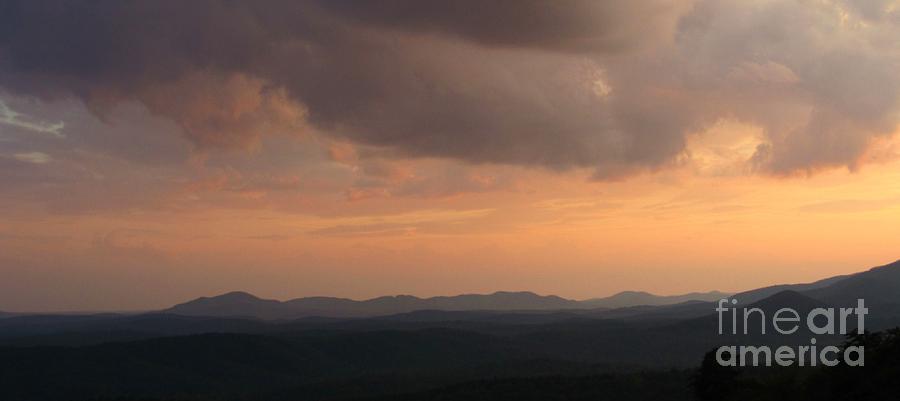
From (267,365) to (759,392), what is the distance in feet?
519

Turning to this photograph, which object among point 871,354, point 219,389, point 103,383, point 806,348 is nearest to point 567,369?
point 806,348

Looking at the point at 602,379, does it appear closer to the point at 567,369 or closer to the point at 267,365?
the point at 567,369

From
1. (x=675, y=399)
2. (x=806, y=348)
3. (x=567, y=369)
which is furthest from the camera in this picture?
(x=567, y=369)

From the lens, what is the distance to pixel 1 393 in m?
150

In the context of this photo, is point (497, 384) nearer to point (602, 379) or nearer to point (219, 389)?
point (602, 379)

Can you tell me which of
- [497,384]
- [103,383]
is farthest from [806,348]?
[103,383]

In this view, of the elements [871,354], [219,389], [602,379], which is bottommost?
[219,389]

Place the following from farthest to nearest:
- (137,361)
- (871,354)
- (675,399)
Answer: (137,361)
(675,399)
(871,354)

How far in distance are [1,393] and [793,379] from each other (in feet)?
469

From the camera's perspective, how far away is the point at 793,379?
53.3 meters

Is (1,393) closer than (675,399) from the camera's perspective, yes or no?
No

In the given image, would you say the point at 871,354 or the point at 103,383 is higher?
the point at 871,354

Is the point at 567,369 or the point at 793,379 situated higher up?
the point at 793,379

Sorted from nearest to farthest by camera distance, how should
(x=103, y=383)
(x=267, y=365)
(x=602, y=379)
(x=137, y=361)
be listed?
(x=602, y=379) < (x=103, y=383) < (x=137, y=361) < (x=267, y=365)
